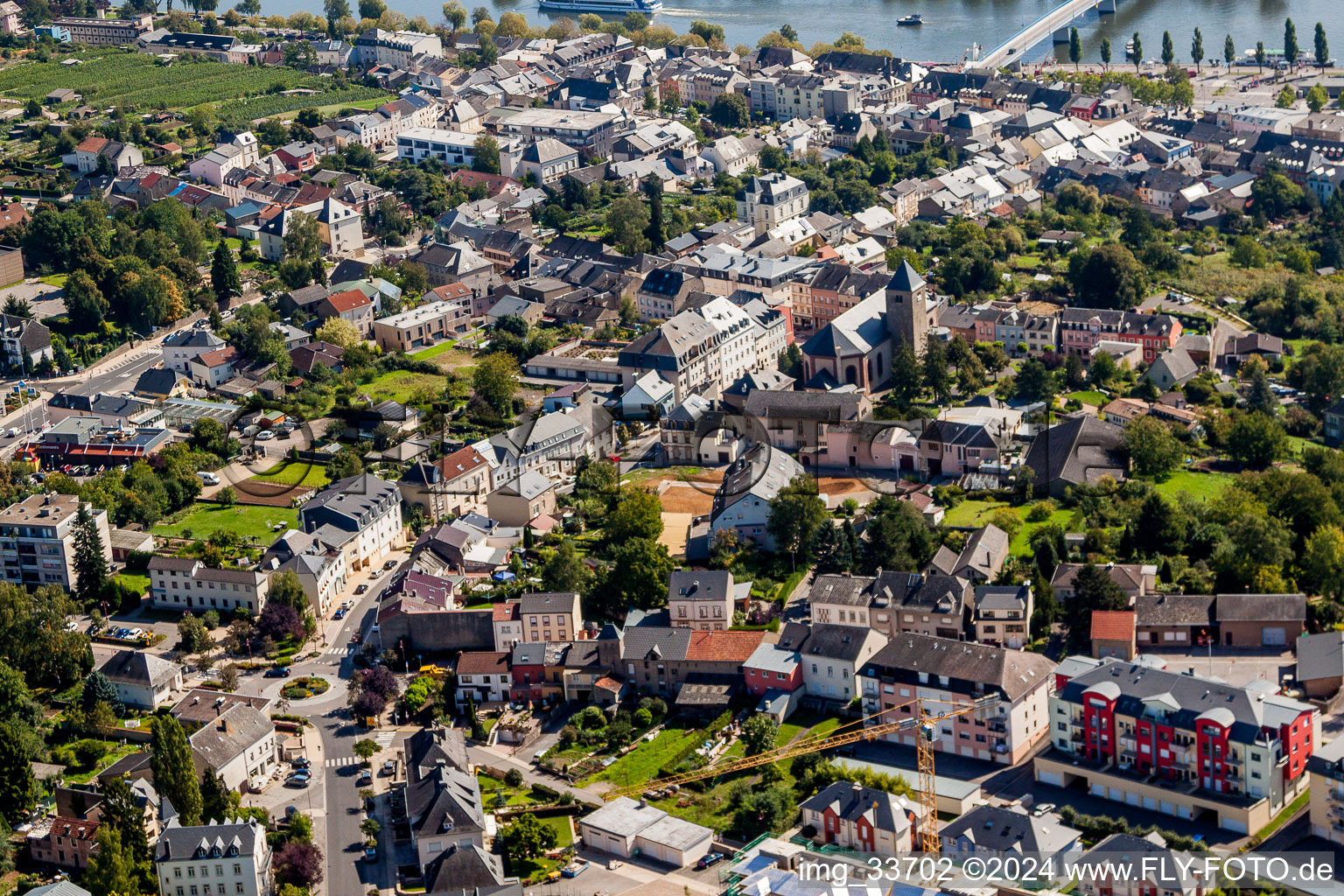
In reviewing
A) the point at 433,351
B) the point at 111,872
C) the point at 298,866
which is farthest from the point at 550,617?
the point at 433,351

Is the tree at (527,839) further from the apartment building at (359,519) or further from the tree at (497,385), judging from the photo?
the tree at (497,385)

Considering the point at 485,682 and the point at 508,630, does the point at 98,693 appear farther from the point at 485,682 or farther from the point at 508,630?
the point at 508,630

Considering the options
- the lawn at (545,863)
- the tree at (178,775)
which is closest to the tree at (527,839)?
the lawn at (545,863)

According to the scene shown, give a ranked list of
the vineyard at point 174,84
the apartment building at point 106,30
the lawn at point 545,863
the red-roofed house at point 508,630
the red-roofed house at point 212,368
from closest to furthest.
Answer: the lawn at point 545,863
the red-roofed house at point 508,630
the red-roofed house at point 212,368
the vineyard at point 174,84
the apartment building at point 106,30

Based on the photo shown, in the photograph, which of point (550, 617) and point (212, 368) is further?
point (212, 368)

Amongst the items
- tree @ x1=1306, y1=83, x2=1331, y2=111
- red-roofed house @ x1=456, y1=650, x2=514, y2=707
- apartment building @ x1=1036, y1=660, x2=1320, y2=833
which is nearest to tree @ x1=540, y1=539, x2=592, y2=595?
red-roofed house @ x1=456, y1=650, x2=514, y2=707

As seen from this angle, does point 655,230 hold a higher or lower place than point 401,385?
higher

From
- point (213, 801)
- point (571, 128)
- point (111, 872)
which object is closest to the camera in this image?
point (111, 872)
